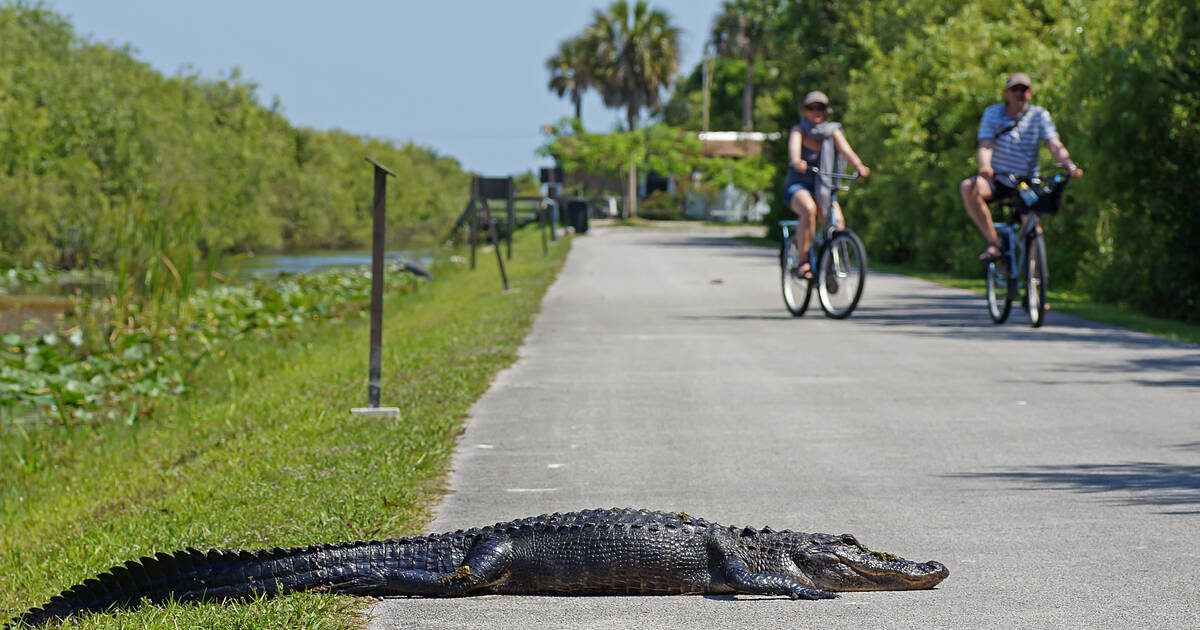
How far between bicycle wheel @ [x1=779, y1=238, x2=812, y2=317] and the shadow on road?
8121 mm

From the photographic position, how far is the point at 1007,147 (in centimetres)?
1312

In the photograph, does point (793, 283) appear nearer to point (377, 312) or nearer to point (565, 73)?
point (377, 312)

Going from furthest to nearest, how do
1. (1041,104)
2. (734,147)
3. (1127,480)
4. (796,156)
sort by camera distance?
1. (734,147)
2. (1041,104)
3. (796,156)
4. (1127,480)

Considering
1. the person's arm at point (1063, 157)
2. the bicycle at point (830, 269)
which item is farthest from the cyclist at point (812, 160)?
the person's arm at point (1063, 157)

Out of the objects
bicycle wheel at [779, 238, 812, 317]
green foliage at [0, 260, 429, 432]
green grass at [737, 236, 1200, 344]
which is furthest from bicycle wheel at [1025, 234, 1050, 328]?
green foliage at [0, 260, 429, 432]

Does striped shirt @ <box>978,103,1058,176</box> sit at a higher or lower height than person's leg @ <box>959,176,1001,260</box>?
higher

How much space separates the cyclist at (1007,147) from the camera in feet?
42.7

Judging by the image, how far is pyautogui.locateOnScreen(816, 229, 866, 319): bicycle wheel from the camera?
14070mm

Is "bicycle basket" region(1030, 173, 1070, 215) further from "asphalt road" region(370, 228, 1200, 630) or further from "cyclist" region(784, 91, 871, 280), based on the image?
"cyclist" region(784, 91, 871, 280)

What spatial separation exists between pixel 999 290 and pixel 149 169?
37166mm

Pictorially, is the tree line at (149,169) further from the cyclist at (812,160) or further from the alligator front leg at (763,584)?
the alligator front leg at (763,584)

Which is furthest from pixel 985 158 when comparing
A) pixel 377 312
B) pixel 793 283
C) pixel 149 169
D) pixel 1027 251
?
pixel 149 169

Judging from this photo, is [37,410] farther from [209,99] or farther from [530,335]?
[209,99]

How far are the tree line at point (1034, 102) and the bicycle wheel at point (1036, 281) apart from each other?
9.18 feet
